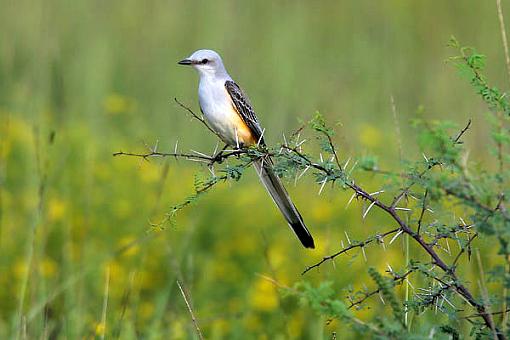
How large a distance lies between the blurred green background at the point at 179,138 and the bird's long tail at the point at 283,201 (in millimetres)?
269

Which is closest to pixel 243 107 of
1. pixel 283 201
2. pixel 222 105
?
pixel 222 105

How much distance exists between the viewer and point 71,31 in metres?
10.1

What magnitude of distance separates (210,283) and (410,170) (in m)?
3.08

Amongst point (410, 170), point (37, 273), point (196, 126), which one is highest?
point (410, 170)

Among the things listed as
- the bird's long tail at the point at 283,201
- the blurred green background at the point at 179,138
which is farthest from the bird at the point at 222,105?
the bird's long tail at the point at 283,201

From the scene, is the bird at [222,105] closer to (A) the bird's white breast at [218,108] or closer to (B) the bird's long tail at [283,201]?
(A) the bird's white breast at [218,108]

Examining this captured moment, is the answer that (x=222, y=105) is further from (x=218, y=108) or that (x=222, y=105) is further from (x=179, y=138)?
(x=179, y=138)

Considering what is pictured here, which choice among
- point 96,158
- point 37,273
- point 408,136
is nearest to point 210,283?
point 37,273

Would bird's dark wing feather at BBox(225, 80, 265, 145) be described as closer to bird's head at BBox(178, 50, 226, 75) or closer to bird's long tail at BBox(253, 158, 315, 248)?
bird's head at BBox(178, 50, 226, 75)

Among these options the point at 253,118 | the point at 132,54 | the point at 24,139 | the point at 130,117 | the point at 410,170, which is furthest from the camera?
the point at 132,54

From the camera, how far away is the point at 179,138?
805 cm

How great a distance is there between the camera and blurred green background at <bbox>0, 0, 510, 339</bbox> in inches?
190

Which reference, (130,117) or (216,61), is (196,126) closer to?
(130,117)

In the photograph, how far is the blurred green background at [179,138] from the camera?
482 cm
